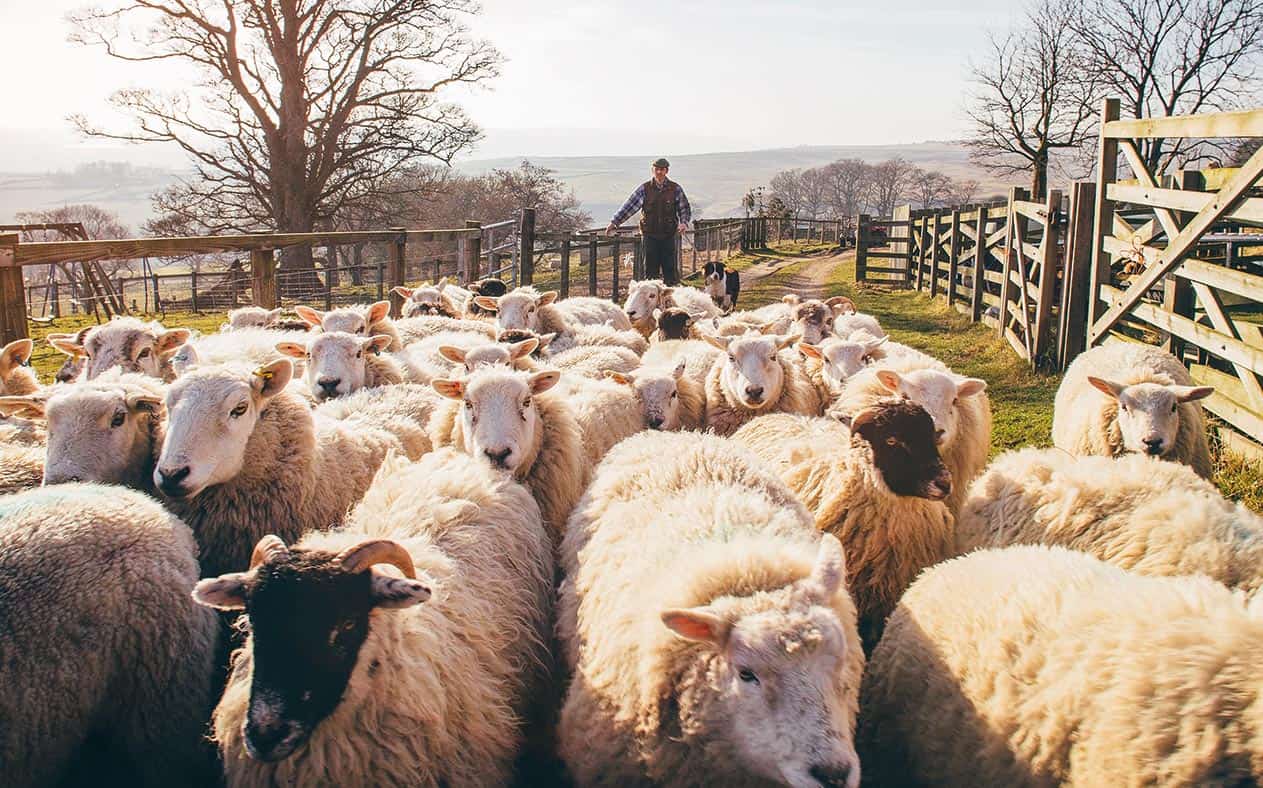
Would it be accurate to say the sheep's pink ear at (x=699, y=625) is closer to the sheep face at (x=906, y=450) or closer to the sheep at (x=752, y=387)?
the sheep face at (x=906, y=450)

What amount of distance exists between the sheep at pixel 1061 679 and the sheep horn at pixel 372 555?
65.6 inches

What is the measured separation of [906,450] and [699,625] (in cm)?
167

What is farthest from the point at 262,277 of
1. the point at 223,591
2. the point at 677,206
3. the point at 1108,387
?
the point at 1108,387

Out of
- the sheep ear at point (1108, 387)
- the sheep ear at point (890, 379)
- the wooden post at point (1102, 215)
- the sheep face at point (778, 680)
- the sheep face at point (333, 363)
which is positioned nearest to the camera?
the sheep face at point (778, 680)

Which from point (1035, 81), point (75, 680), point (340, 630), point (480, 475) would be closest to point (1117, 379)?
point (480, 475)

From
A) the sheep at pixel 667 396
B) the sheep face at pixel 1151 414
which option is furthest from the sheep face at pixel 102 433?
the sheep face at pixel 1151 414

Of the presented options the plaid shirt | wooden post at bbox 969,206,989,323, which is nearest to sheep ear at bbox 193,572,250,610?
the plaid shirt

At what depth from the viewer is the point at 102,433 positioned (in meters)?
3.43

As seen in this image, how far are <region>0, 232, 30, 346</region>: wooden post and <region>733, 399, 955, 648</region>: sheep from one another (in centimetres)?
682

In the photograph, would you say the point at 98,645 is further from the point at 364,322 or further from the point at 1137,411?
the point at 1137,411

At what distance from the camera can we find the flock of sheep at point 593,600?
7.16 ft

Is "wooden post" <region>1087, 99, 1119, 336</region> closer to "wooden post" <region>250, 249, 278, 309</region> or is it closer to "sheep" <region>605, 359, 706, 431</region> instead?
"sheep" <region>605, 359, 706, 431</region>

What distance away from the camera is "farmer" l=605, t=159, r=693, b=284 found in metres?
12.4

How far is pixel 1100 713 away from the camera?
2184mm
